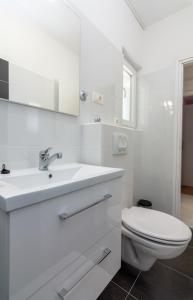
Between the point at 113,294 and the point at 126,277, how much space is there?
0.16 metres

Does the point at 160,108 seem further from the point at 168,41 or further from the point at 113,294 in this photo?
the point at 113,294

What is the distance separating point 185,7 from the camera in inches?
70.4

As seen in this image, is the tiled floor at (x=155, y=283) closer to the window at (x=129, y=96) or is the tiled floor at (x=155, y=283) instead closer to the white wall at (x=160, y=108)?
the white wall at (x=160, y=108)

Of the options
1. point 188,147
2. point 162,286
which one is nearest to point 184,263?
point 162,286

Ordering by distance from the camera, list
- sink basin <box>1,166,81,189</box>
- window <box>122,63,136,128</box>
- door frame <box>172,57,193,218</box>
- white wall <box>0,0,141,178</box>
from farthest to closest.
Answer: window <box>122,63,136,128</box> → door frame <box>172,57,193,218</box> → white wall <box>0,0,141,178</box> → sink basin <box>1,166,81,189</box>

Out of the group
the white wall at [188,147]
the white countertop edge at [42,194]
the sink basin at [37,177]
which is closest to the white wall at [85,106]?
the sink basin at [37,177]

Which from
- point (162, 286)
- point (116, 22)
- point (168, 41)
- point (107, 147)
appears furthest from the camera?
point (168, 41)

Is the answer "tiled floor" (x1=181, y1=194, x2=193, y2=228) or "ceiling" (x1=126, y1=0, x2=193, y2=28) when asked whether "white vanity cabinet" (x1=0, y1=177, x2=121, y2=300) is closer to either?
"tiled floor" (x1=181, y1=194, x2=193, y2=228)

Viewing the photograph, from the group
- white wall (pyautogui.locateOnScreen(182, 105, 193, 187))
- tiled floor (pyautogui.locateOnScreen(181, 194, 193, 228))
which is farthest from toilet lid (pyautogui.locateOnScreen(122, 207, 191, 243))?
white wall (pyautogui.locateOnScreen(182, 105, 193, 187))

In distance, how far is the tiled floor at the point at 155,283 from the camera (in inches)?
40.4

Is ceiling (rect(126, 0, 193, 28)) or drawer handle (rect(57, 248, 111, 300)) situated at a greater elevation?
ceiling (rect(126, 0, 193, 28))

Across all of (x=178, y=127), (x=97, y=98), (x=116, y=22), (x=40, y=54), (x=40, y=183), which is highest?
(x=116, y=22)

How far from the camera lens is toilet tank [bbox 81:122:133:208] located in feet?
3.86

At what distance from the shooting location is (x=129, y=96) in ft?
6.78
